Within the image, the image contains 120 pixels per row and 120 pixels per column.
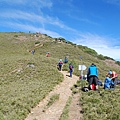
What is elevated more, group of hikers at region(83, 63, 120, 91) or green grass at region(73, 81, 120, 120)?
group of hikers at region(83, 63, 120, 91)

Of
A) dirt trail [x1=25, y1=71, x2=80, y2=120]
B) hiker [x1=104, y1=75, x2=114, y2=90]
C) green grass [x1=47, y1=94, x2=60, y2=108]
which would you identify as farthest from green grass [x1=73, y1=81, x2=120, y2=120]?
green grass [x1=47, y1=94, x2=60, y2=108]

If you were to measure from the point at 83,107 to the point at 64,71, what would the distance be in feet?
49.7

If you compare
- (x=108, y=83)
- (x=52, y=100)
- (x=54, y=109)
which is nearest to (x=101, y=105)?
(x=54, y=109)

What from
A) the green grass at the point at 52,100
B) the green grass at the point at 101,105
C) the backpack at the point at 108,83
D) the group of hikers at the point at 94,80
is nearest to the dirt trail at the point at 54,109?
the green grass at the point at 52,100

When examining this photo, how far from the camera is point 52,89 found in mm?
18609

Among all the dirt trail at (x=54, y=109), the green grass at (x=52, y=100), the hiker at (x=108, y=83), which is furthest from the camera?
the hiker at (x=108, y=83)

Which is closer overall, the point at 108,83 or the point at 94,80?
the point at 94,80

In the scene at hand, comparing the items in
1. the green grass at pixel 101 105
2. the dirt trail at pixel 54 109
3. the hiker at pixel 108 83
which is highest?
the hiker at pixel 108 83

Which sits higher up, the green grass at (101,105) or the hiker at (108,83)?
the hiker at (108,83)

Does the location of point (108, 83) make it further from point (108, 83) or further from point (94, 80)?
point (94, 80)

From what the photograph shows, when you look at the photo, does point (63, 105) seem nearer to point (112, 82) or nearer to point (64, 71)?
point (112, 82)

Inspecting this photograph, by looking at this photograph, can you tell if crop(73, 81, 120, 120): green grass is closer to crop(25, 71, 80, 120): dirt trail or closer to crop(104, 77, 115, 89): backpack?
crop(25, 71, 80, 120): dirt trail

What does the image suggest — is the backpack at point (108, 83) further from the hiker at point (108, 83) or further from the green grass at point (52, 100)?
the green grass at point (52, 100)

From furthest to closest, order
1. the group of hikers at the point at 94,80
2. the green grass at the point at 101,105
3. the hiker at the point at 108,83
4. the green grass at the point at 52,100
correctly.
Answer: the hiker at the point at 108,83
the group of hikers at the point at 94,80
the green grass at the point at 52,100
the green grass at the point at 101,105
